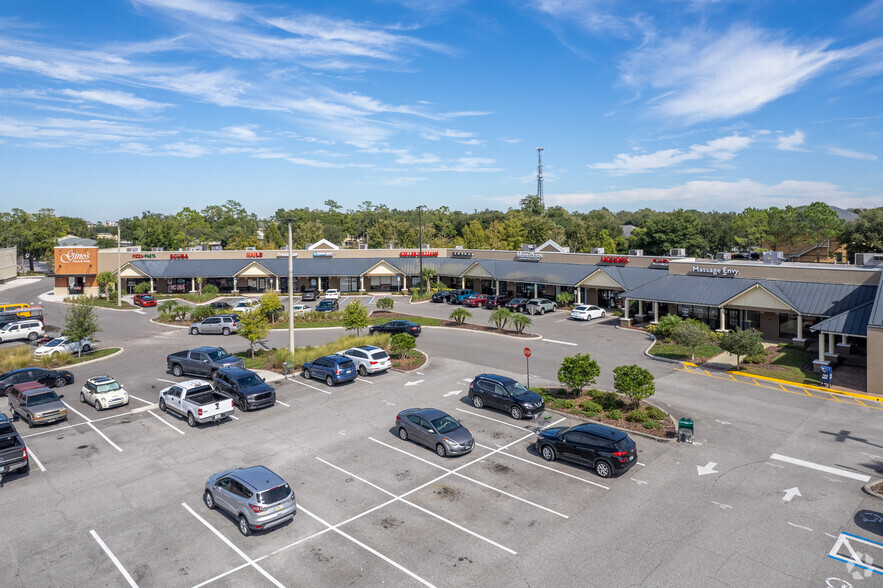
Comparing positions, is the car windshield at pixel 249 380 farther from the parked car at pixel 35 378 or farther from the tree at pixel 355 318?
the parked car at pixel 35 378

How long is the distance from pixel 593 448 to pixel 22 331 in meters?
46.9

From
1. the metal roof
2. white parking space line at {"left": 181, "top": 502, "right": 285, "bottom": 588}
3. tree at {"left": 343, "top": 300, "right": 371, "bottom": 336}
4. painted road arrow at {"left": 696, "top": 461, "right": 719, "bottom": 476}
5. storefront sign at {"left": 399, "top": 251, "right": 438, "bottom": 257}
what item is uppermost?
storefront sign at {"left": 399, "top": 251, "right": 438, "bottom": 257}

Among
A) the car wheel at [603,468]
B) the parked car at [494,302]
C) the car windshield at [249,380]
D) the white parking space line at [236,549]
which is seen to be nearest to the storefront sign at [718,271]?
the parked car at [494,302]

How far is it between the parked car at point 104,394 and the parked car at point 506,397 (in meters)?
16.9

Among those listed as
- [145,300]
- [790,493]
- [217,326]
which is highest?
[145,300]

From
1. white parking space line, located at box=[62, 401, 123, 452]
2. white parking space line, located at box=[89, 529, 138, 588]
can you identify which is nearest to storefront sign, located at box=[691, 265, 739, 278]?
white parking space line, located at box=[62, 401, 123, 452]

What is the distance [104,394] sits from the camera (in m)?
26.1

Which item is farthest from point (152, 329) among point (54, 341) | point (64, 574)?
point (64, 574)

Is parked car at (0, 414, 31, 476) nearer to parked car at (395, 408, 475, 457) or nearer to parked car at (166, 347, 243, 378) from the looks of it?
parked car at (166, 347, 243, 378)

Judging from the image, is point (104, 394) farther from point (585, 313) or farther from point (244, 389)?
point (585, 313)

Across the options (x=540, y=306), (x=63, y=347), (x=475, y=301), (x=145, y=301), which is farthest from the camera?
(x=145, y=301)

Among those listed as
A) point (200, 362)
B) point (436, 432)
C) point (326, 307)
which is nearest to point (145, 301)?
point (326, 307)

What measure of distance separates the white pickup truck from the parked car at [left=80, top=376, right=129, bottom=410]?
2.62 metres

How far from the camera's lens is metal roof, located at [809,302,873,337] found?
A: 1176 inches
